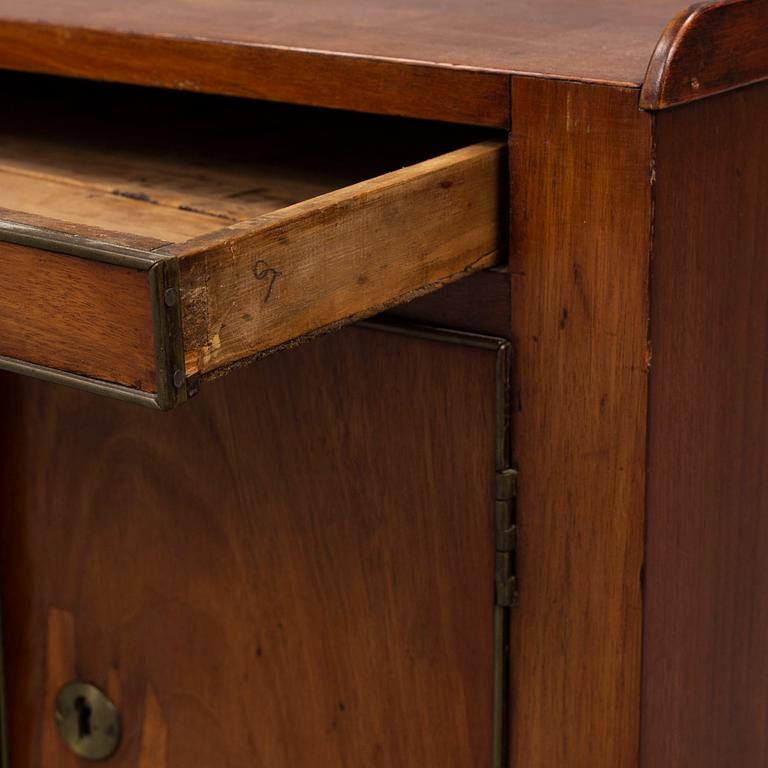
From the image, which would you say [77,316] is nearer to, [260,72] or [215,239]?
[215,239]

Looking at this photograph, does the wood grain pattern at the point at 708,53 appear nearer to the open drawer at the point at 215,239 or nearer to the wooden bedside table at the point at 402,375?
the wooden bedside table at the point at 402,375

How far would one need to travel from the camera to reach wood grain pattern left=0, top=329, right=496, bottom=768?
963 mm

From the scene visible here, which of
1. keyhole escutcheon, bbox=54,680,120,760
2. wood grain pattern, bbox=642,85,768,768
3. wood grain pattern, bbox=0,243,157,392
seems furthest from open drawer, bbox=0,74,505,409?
keyhole escutcheon, bbox=54,680,120,760

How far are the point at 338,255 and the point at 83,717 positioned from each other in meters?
0.61

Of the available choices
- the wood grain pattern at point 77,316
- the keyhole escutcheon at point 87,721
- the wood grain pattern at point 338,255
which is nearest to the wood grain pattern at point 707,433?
the wood grain pattern at point 338,255

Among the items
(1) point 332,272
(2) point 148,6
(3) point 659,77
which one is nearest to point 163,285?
(1) point 332,272

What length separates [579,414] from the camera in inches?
34.9

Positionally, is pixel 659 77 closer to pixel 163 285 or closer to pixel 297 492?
pixel 163 285

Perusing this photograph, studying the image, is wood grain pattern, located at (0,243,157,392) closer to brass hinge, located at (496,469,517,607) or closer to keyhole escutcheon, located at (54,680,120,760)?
brass hinge, located at (496,469,517,607)

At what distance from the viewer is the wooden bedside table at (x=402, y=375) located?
0.79 meters

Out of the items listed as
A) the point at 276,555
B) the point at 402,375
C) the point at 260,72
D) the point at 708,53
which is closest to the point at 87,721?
the point at 276,555

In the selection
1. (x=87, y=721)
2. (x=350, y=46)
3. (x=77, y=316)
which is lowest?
(x=87, y=721)

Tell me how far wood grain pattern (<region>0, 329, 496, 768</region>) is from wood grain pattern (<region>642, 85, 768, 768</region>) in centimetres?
11

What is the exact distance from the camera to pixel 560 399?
2.92 feet
